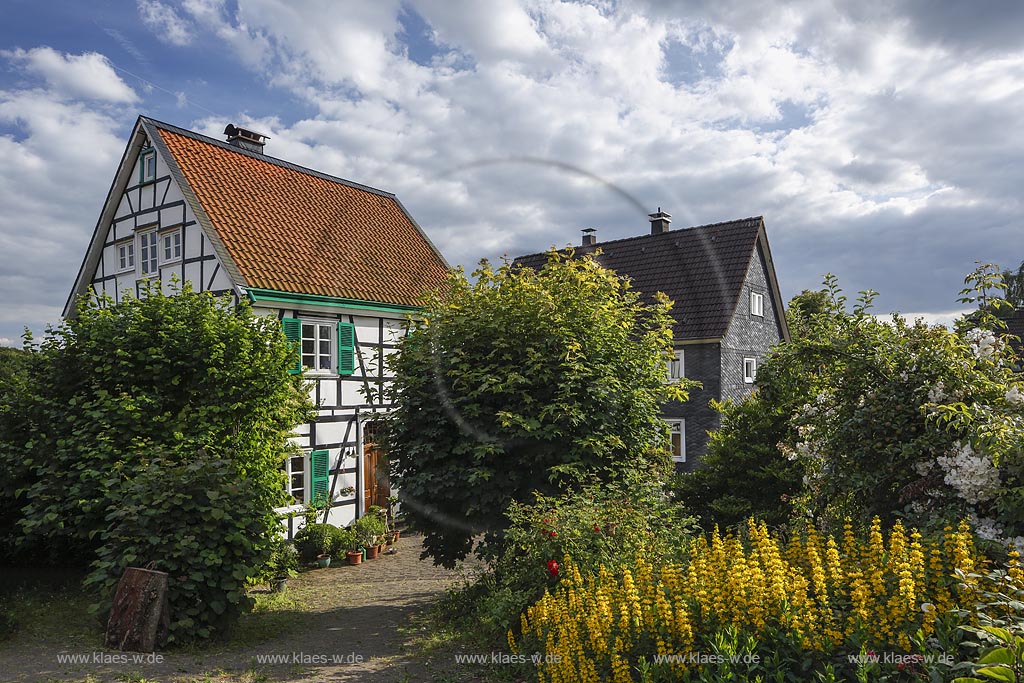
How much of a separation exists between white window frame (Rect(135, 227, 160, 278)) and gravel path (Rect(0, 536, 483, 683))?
945cm

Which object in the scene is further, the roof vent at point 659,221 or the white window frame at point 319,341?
the roof vent at point 659,221

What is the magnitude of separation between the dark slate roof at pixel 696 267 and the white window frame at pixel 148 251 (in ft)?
42.0

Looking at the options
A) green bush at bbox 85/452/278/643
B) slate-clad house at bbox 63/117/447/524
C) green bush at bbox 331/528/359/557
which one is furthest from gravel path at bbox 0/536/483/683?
slate-clad house at bbox 63/117/447/524

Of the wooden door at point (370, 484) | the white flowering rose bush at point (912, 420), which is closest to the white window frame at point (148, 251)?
the wooden door at point (370, 484)

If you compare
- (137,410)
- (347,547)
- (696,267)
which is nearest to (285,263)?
(347,547)

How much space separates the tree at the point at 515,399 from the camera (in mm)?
9508

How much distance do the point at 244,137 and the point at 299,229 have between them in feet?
15.1

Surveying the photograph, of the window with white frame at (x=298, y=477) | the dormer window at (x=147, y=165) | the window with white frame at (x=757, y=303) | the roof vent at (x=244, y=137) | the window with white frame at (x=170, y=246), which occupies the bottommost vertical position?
the window with white frame at (x=298, y=477)

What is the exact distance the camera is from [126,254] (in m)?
18.2

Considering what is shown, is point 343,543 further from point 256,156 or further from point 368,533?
point 256,156

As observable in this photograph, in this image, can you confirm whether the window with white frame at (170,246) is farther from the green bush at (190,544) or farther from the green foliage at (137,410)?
the green bush at (190,544)

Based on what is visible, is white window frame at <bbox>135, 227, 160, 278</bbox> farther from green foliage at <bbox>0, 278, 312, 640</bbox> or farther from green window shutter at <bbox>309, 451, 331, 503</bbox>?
green window shutter at <bbox>309, 451, 331, 503</bbox>

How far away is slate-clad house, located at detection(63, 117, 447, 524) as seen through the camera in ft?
51.1

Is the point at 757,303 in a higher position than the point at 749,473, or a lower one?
higher
